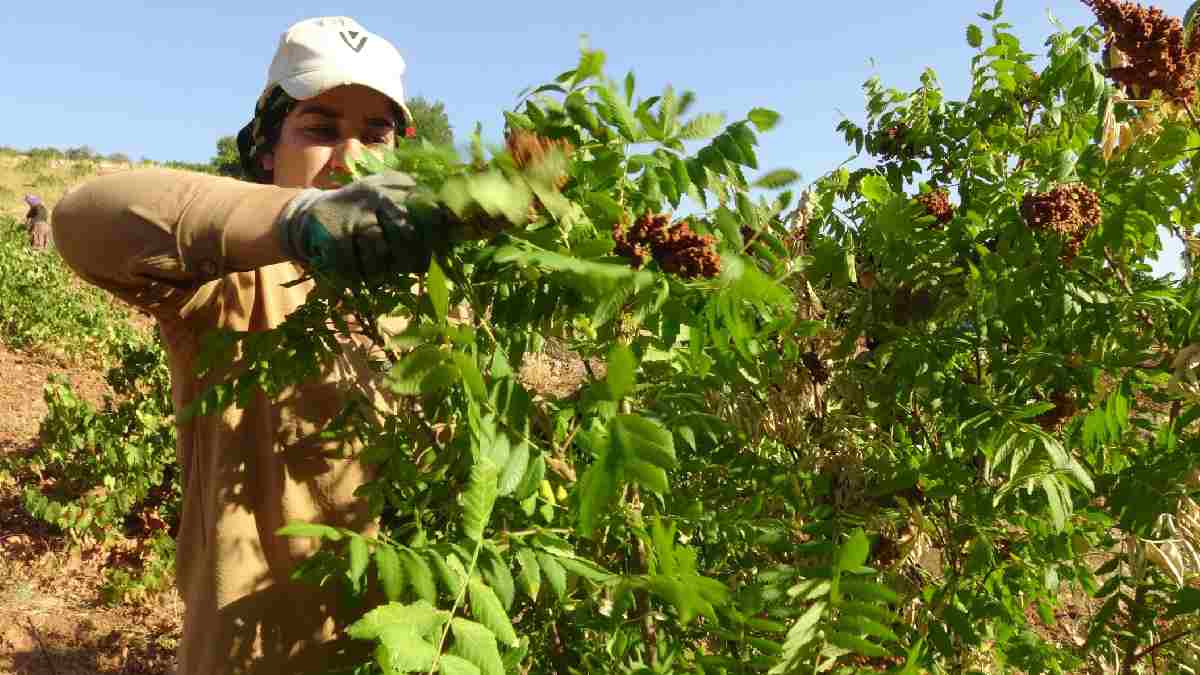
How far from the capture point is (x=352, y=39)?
2.03m

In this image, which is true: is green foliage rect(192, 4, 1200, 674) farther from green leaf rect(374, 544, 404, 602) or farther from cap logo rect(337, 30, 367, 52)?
cap logo rect(337, 30, 367, 52)

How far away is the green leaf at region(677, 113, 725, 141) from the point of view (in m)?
1.20

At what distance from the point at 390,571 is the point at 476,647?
5.4 inches

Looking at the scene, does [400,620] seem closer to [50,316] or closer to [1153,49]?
[1153,49]

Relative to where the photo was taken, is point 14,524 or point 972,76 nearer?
point 972,76

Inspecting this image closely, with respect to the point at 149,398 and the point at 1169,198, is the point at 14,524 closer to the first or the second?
the point at 149,398

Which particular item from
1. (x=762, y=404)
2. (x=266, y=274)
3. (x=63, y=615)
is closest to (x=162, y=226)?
(x=266, y=274)

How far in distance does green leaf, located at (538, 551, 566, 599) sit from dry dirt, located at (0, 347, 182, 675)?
432 centimetres

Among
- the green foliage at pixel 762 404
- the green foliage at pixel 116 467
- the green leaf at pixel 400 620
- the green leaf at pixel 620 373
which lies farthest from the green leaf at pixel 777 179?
the green foliage at pixel 116 467

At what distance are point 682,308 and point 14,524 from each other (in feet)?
22.5

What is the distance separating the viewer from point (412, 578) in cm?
107

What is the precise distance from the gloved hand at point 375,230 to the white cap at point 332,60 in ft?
2.95

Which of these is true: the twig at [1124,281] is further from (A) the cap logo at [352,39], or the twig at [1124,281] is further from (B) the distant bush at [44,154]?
(B) the distant bush at [44,154]

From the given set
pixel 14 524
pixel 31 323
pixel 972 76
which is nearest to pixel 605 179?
pixel 972 76
